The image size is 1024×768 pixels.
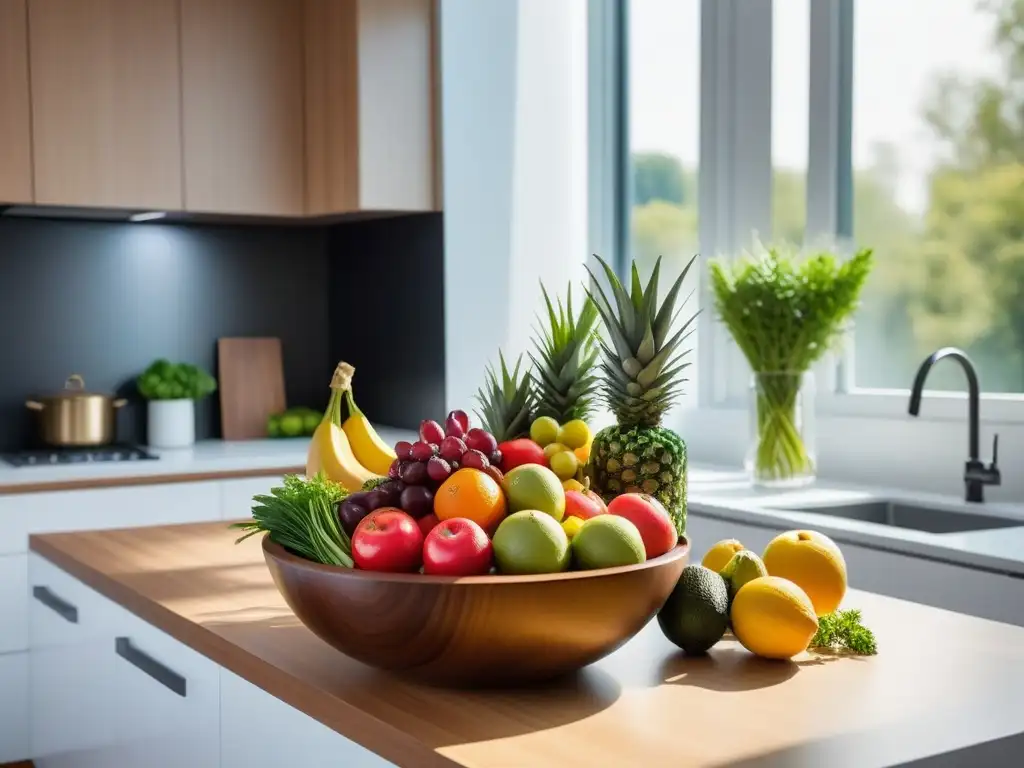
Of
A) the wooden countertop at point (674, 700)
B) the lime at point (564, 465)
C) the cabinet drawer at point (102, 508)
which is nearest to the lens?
the wooden countertop at point (674, 700)

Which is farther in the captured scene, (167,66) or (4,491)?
(167,66)

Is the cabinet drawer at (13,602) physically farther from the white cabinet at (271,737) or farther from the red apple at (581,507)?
the red apple at (581,507)

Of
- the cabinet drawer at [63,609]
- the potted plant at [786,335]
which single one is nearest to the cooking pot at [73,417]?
the cabinet drawer at [63,609]

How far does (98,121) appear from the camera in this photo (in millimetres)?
3654

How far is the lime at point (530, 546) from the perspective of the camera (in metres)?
1.21

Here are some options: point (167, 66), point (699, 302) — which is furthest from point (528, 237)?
point (167, 66)

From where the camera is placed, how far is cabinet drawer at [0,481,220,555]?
328 cm

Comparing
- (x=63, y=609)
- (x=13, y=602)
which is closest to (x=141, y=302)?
(x=13, y=602)

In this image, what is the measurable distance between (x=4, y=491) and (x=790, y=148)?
233 centimetres

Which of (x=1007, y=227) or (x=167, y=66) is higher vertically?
(x=167, y=66)

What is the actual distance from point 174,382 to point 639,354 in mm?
2661

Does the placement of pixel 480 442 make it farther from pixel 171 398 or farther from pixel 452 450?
pixel 171 398

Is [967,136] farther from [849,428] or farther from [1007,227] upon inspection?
[849,428]

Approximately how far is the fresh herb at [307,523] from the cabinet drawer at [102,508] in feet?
6.84
